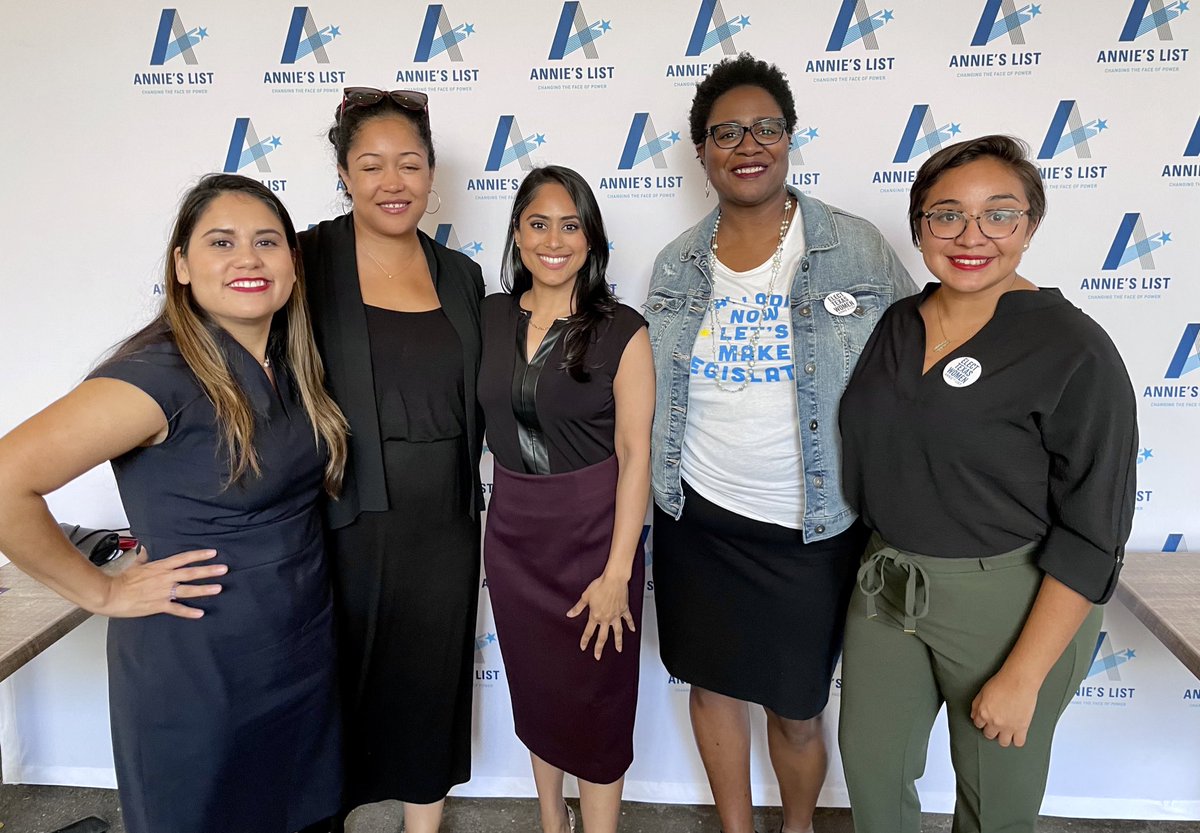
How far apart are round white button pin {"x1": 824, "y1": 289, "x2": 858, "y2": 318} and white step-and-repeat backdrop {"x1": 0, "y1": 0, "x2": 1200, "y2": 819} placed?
25.4 inches

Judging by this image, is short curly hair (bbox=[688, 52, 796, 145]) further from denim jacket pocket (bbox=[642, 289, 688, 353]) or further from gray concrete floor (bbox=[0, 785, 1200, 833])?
gray concrete floor (bbox=[0, 785, 1200, 833])

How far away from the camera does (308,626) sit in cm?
139

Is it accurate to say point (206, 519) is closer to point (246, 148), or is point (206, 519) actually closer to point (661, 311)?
point (661, 311)

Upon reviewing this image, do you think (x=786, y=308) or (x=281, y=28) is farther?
(x=281, y=28)

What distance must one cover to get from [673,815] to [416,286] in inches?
71.5

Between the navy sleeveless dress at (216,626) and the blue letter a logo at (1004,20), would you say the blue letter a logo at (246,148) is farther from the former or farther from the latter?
the blue letter a logo at (1004,20)

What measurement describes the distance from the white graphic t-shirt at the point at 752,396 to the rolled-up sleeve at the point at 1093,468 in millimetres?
503

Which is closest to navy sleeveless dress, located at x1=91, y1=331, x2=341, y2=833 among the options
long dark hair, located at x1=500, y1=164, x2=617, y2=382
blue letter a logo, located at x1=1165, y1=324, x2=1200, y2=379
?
long dark hair, located at x1=500, y1=164, x2=617, y2=382

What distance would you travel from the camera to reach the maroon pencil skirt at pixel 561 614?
5.15ft

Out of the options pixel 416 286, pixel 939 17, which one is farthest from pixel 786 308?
pixel 939 17

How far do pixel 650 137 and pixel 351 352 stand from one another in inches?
42.7

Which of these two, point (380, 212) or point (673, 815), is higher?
point (380, 212)

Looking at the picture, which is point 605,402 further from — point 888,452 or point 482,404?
point 888,452

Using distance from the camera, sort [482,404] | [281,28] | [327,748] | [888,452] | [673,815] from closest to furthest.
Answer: [888,452] → [327,748] → [482,404] → [281,28] → [673,815]
